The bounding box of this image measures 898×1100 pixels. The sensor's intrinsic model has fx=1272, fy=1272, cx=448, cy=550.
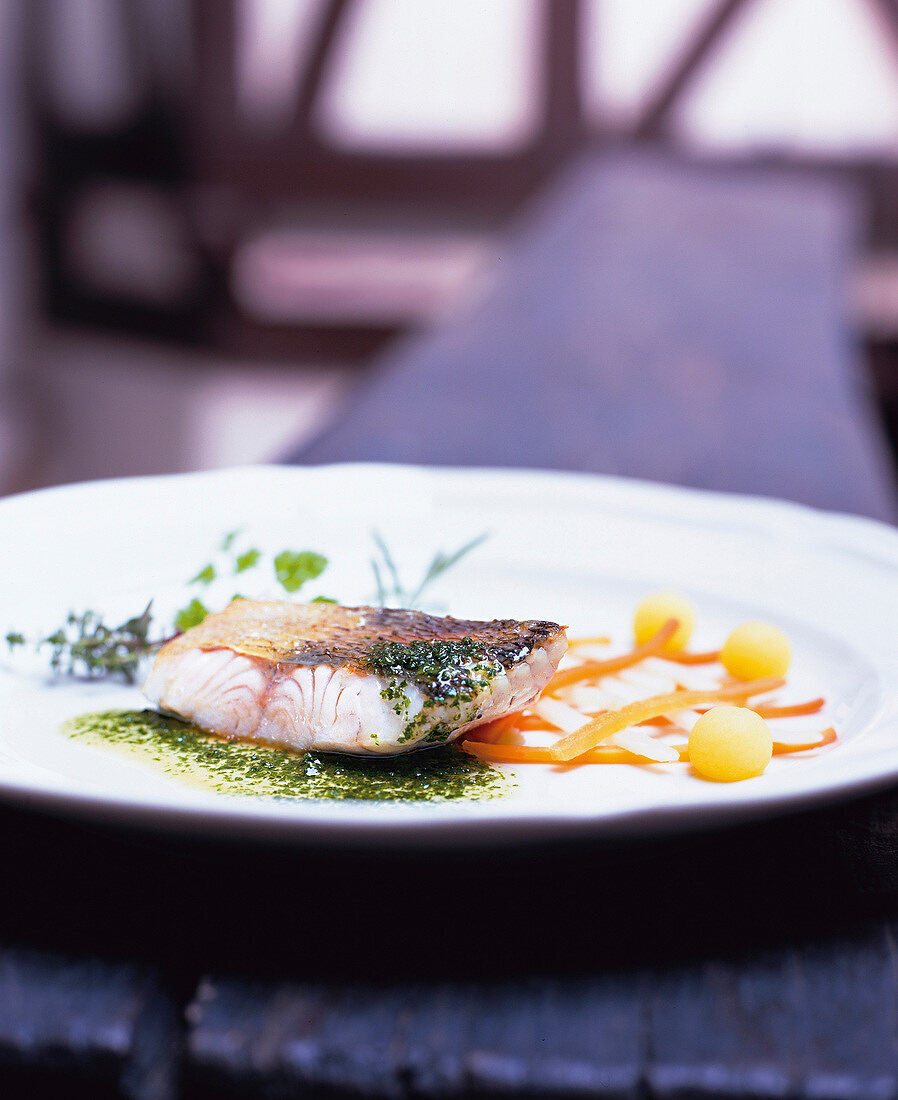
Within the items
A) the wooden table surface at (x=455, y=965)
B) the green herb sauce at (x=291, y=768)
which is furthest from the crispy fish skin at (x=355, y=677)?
the wooden table surface at (x=455, y=965)

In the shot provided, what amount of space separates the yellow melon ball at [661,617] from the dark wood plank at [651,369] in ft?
2.18

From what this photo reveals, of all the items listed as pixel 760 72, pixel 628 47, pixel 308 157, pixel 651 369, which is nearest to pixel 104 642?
pixel 651 369

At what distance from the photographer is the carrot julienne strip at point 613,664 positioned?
1.08m

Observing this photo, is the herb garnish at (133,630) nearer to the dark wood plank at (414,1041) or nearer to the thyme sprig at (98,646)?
the thyme sprig at (98,646)

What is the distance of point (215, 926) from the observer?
29.5 inches

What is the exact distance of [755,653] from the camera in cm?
110

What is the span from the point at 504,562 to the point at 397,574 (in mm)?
124

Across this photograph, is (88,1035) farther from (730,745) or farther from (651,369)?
(651,369)

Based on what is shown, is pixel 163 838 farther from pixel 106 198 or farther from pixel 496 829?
pixel 106 198

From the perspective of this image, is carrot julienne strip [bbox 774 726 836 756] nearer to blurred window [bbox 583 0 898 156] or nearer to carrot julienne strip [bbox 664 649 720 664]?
carrot julienne strip [bbox 664 649 720 664]

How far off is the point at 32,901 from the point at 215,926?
117 millimetres

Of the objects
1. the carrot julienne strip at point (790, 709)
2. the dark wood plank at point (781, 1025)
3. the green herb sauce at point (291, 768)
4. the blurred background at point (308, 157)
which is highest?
the blurred background at point (308, 157)

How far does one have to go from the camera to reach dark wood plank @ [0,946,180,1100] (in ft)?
2.18

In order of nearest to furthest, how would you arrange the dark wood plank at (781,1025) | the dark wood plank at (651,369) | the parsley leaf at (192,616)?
the dark wood plank at (781,1025), the parsley leaf at (192,616), the dark wood plank at (651,369)
